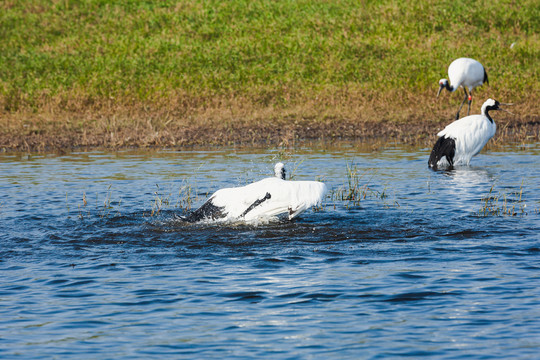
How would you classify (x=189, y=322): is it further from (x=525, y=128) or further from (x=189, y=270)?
(x=525, y=128)

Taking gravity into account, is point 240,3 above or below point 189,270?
above

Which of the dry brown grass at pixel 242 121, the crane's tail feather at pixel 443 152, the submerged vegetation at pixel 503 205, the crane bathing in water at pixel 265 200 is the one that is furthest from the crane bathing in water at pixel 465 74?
the crane bathing in water at pixel 265 200

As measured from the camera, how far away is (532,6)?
32.0 m

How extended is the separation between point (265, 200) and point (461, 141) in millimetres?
6827

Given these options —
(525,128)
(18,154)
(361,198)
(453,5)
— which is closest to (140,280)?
(361,198)

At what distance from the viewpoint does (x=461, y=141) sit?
14500 millimetres

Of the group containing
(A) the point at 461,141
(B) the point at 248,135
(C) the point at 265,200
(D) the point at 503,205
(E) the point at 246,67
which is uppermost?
(E) the point at 246,67

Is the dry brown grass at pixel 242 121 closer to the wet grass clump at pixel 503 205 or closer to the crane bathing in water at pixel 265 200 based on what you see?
the wet grass clump at pixel 503 205

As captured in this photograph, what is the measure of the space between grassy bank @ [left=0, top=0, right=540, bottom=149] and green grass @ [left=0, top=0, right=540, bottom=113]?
7 centimetres

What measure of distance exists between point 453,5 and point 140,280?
27.6m

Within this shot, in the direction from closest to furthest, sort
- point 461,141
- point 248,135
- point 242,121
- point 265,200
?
1. point 265,200
2. point 461,141
3. point 248,135
4. point 242,121

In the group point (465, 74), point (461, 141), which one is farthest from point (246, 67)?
point (461, 141)

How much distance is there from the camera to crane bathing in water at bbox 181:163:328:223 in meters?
8.53

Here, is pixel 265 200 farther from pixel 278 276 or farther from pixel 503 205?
pixel 503 205
